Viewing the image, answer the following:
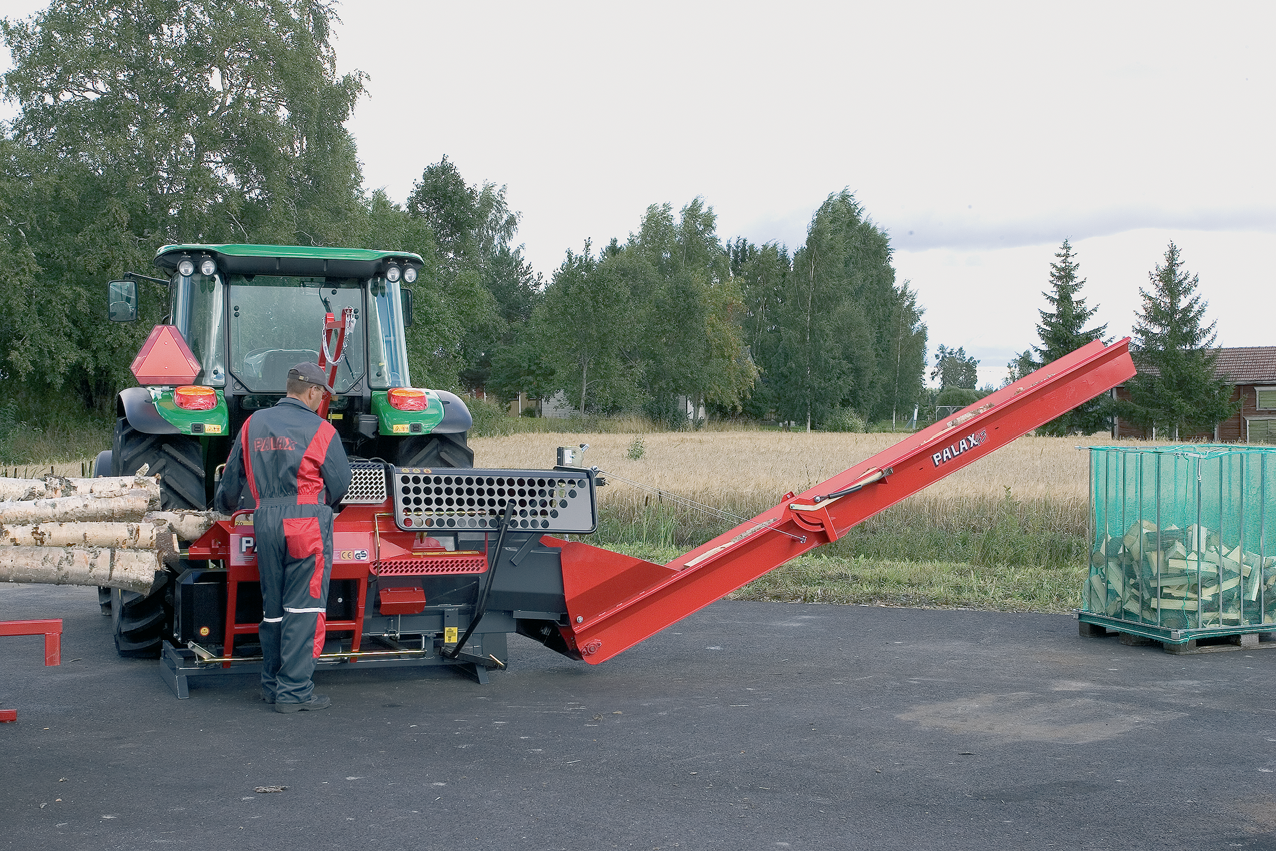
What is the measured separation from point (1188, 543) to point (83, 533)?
279 inches

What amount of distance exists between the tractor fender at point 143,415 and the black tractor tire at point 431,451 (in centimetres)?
145

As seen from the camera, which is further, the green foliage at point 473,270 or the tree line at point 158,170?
the green foliage at point 473,270

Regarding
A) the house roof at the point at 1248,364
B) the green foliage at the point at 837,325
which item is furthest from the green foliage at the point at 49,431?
the house roof at the point at 1248,364

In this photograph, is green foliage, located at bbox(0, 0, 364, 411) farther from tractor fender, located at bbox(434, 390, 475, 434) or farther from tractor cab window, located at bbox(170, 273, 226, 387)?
tractor fender, located at bbox(434, 390, 475, 434)

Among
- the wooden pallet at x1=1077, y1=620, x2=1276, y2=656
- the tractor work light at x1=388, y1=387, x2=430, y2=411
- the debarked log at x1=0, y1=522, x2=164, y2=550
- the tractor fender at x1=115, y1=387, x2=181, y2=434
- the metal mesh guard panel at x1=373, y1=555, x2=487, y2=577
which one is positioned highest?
the tractor work light at x1=388, y1=387, x2=430, y2=411

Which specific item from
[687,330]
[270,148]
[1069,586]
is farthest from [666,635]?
[687,330]

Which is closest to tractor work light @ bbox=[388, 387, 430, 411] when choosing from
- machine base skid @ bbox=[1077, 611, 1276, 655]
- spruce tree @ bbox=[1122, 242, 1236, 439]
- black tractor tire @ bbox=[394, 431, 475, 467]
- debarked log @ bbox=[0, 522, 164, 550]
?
black tractor tire @ bbox=[394, 431, 475, 467]

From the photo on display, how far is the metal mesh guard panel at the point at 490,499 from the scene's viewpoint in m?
6.45

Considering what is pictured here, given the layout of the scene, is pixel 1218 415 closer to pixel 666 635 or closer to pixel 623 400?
pixel 623 400

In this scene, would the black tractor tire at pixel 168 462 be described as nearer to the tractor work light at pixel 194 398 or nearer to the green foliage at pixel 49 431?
the tractor work light at pixel 194 398

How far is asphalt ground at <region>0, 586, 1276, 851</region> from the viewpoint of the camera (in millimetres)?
4348

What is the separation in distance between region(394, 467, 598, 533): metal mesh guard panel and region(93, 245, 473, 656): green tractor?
116 centimetres

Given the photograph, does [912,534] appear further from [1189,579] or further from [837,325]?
[837,325]

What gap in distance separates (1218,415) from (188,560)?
162 feet
